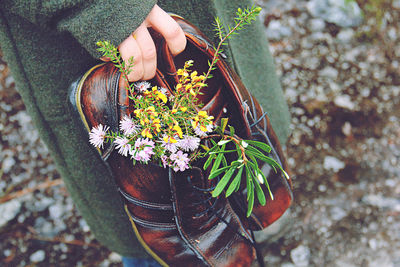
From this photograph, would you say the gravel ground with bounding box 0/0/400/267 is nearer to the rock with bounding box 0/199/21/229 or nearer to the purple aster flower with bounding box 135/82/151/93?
the rock with bounding box 0/199/21/229

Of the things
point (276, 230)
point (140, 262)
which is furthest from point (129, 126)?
point (276, 230)

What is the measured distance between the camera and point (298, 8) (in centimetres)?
210

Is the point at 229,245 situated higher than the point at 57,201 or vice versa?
the point at 229,245

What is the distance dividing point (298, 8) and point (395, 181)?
1152mm

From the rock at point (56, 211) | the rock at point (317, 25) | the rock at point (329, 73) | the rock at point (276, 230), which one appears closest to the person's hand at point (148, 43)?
the rock at point (276, 230)

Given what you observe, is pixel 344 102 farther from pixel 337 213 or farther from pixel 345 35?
pixel 337 213

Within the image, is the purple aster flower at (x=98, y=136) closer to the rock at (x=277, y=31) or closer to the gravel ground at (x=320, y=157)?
the gravel ground at (x=320, y=157)

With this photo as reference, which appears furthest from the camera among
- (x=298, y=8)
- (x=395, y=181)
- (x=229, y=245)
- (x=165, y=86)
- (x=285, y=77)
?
(x=298, y=8)

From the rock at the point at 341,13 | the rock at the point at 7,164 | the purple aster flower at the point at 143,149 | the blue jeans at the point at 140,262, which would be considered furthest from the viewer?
the rock at the point at 341,13

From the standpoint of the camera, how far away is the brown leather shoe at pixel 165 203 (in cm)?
64

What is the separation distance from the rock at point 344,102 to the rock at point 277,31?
0.50 m

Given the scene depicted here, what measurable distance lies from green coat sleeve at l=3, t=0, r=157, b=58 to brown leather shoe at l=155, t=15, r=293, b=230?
0.07 metres

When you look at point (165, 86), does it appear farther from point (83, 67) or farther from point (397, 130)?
point (397, 130)

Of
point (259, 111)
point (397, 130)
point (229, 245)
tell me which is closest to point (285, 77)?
point (397, 130)
